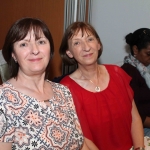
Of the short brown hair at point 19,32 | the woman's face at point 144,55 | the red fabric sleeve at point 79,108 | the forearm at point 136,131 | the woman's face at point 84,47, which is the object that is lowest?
the forearm at point 136,131

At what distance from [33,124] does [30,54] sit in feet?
1.02

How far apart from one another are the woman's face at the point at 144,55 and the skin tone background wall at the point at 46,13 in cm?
68

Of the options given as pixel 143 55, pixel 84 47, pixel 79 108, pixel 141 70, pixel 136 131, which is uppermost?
pixel 84 47

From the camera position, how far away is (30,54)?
4.00 ft

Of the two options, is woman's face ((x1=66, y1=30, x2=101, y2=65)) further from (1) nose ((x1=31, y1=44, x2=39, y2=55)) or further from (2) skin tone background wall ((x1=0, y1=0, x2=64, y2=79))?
(2) skin tone background wall ((x1=0, y1=0, x2=64, y2=79))

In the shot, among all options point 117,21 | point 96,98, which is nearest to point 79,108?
point 96,98

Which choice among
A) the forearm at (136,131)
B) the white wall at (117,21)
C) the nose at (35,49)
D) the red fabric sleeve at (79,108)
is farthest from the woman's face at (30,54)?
the white wall at (117,21)

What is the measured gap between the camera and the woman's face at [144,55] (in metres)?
2.08

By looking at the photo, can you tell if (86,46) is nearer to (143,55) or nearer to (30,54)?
(30,54)

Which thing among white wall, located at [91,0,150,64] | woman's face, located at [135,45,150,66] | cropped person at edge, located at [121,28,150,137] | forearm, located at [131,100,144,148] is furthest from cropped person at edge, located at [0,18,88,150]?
white wall, located at [91,0,150,64]

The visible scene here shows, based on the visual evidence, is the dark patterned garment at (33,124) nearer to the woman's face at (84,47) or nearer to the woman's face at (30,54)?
the woman's face at (30,54)

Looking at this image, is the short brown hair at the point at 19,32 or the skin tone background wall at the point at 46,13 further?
the skin tone background wall at the point at 46,13

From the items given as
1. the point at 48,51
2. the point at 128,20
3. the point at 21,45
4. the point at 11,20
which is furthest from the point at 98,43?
the point at 11,20

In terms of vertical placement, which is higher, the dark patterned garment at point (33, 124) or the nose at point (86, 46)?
the nose at point (86, 46)
